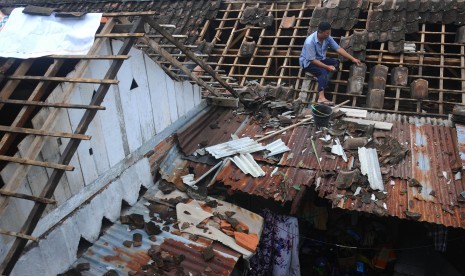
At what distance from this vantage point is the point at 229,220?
17.5ft

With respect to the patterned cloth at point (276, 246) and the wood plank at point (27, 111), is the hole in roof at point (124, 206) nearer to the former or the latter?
the wood plank at point (27, 111)

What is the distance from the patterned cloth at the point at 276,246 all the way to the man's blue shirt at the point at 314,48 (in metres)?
3.81

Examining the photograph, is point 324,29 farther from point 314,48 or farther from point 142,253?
point 142,253

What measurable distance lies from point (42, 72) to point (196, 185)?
111 inches

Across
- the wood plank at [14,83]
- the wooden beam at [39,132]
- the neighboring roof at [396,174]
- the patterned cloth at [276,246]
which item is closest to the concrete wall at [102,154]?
the wooden beam at [39,132]

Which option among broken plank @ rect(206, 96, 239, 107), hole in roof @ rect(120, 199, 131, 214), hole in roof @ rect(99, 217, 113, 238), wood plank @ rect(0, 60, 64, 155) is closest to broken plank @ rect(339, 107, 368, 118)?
broken plank @ rect(206, 96, 239, 107)

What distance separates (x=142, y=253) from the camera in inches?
186

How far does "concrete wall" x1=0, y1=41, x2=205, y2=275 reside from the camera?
414cm

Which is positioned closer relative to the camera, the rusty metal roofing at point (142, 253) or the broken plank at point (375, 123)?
the rusty metal roofing at point (142, 253)

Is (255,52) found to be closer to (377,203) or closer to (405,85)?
(405,85)

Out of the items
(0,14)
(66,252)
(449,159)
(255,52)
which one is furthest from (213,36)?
(66,252)

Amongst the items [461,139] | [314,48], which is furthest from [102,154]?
[461,139]

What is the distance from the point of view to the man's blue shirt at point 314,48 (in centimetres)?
827

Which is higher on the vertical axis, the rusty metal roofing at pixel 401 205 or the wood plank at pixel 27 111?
the wood plank at pixel 27 111
